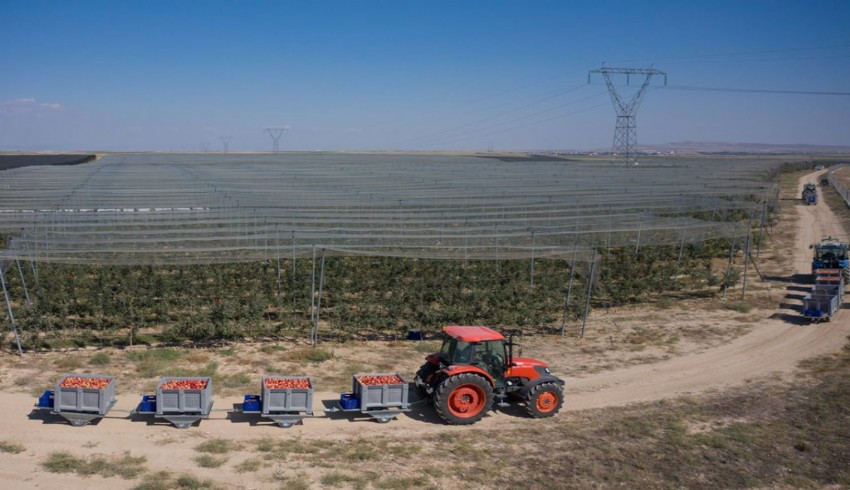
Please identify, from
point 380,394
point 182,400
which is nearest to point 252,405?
point 182,400

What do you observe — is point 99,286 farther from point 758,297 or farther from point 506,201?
point 506,201

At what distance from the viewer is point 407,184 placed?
4959 cm

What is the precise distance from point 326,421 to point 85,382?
3.54 m

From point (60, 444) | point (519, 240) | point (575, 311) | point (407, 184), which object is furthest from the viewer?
point (407, 184)

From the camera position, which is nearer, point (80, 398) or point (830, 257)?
point (80, 398)

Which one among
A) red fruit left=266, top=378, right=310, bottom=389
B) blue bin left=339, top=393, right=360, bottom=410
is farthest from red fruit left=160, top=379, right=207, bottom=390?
blue bin left=339, top=393, right=360, bottom=410

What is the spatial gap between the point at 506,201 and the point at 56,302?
2583 cm

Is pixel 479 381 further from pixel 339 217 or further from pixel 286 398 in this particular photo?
pixel 339 217

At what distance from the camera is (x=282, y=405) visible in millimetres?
10016

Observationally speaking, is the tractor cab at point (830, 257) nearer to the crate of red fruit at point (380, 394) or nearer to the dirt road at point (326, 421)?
the dirt road at point (326, 421)

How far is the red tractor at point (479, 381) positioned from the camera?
10.2 m

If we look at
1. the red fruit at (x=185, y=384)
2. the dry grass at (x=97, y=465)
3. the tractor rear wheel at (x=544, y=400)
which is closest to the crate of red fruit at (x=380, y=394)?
the tractor rear wheel at (x=544, y=400)

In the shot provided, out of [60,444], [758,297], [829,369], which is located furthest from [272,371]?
[758,297]

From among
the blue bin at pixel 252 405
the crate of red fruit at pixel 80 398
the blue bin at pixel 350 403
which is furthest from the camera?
the blue bin at pixel 350 403
